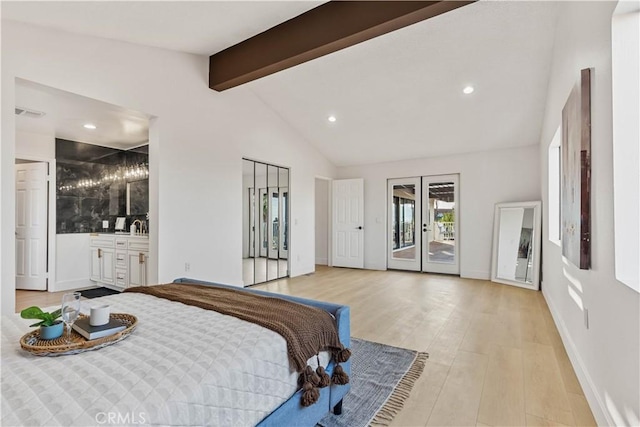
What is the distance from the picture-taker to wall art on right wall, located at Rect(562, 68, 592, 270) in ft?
6.40

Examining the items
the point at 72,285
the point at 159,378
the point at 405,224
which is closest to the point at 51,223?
the point at 72,285

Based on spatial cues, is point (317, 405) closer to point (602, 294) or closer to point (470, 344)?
point (602, 294)

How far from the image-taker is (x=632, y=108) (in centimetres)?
147

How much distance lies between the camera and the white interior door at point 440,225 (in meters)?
6.23

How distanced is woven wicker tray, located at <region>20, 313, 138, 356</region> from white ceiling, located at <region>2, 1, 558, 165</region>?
8.72ft

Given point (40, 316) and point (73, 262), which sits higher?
point (40, 316)

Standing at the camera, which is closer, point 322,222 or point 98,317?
point 98,317

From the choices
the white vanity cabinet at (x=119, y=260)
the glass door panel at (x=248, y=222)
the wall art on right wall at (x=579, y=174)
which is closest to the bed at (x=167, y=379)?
the wall art on right wall at (x=579, y=174)

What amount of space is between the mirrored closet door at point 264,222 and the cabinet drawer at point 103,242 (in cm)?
196

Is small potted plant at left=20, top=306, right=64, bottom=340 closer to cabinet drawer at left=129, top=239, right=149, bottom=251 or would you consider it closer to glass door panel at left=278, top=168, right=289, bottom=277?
cabinet drawer at left=129, top=239, right=149, bottom=251

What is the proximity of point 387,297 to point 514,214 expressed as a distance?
110 inches

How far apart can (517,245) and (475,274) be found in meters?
0.91

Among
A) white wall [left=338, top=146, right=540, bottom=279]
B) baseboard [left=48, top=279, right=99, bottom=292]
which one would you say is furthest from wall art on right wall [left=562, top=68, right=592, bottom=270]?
baseboard [left=48, top=279, right=99, bottom=292]

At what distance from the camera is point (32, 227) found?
4.88m
